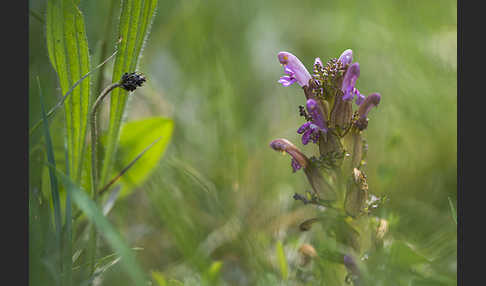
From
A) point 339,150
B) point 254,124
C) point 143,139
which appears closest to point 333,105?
point 339,150

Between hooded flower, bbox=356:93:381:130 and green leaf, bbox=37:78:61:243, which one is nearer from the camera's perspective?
green leaf, bbox=37:78:61:243

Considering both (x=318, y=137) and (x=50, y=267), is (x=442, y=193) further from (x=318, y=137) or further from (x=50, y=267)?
(x=50, y=267)

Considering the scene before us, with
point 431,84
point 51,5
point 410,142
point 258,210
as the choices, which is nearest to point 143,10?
point 51,5

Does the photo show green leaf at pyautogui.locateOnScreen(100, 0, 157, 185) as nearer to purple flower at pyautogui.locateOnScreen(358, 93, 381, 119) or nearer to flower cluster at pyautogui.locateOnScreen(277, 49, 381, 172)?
flower cluster at pyautogui.locateOnScreen(277, 49, 381, 172)

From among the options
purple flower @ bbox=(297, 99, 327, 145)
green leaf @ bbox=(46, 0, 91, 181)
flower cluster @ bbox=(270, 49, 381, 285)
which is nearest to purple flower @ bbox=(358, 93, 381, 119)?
flower cluster @ bbox=(270, 49, 381, 285)

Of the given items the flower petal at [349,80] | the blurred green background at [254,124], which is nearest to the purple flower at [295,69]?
the flower petal at [349,80]

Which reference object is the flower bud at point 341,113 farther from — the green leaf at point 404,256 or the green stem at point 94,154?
the green stem at point 94,154
